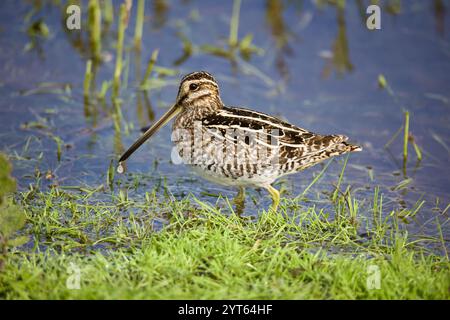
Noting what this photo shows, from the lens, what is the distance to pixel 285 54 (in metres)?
9.03

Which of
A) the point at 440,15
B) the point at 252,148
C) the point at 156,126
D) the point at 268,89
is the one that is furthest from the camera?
the point at 440,15

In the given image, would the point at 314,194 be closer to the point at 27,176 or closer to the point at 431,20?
the point at 27,176

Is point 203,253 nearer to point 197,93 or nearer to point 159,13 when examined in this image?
point 197,93

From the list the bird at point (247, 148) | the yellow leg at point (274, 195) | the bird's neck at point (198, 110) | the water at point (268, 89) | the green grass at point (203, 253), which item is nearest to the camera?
the green grass at point (203, 253)

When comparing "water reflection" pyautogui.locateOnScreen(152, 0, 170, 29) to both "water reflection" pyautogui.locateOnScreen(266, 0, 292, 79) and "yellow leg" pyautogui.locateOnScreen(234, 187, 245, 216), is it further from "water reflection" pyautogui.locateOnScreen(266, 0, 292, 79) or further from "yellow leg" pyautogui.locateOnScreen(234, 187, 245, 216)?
Answer: "yellow leg" pyautogui.locateOnScreen(234, 187, 245, 216)

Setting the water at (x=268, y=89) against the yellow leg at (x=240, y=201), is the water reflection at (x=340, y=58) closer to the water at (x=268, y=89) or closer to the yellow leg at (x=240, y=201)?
the water at (x=268, y=89)

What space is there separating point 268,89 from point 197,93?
2467 mm

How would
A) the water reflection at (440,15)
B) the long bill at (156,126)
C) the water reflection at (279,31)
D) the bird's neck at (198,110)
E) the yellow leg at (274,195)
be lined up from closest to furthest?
the yellow leg at (274,195) < the bird's neck at (198,110) < the long bill at (156,126) < the water reflection at (279,31) < the water reflection at (440,15)

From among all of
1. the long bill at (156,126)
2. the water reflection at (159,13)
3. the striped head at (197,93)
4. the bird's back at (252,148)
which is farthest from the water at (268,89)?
the striped head at (197,93)

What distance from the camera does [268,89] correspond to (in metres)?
8.41

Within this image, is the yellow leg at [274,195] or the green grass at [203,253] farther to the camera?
the yellow leg at [274,195]

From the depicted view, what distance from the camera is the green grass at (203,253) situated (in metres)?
4.46

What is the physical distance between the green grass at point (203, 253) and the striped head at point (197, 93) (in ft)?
2.59


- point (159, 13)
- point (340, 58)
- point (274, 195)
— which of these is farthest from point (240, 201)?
point (159, 13)
